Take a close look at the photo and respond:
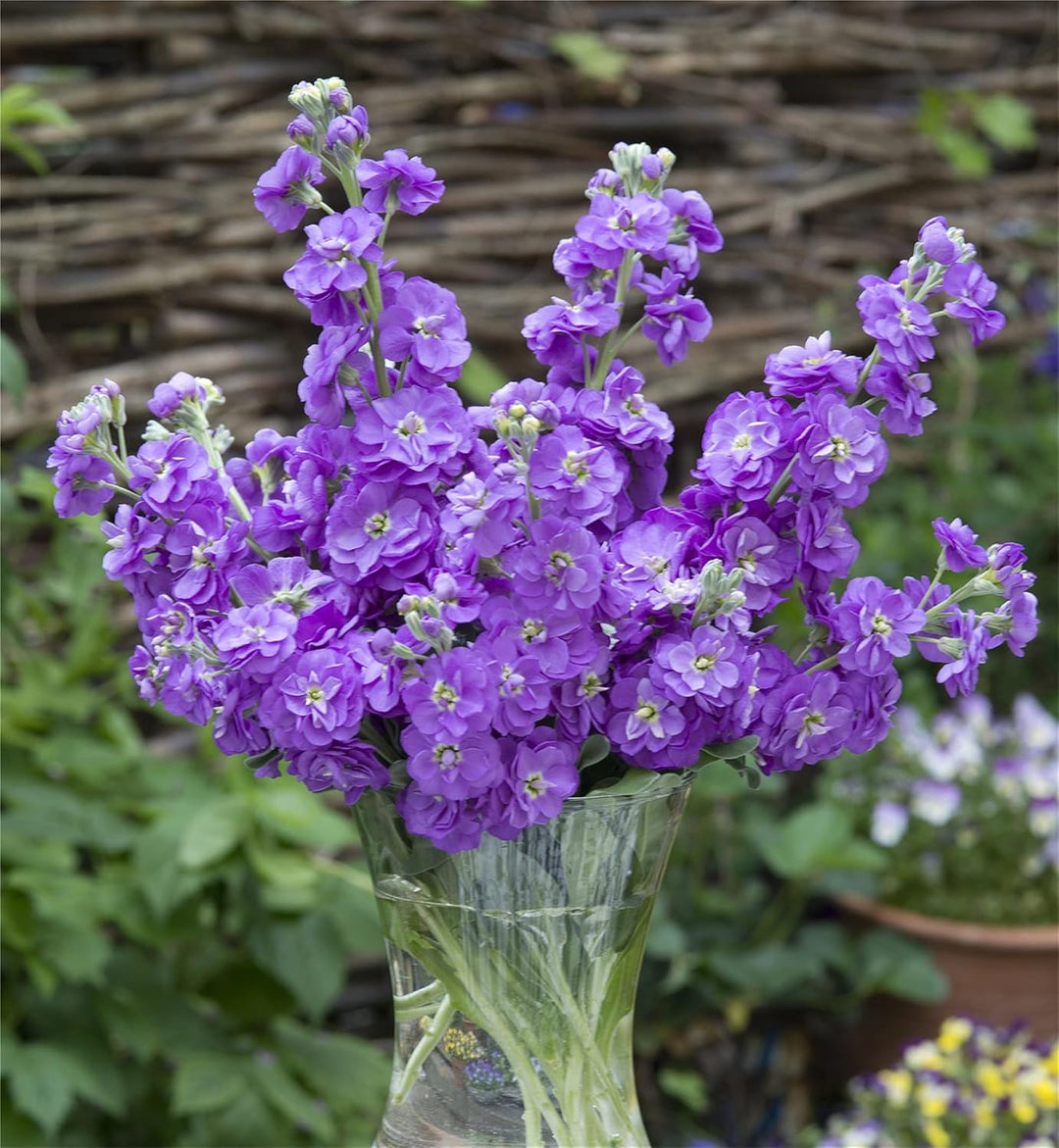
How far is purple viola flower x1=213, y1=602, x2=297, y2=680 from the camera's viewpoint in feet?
1.91

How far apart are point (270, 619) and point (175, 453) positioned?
100 mm

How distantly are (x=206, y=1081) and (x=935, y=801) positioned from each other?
104 cm

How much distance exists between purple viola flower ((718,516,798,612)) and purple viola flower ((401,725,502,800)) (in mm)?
132

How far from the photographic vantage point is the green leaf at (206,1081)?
1249 millimetres

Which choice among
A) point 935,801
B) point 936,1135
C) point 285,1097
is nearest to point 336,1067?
point 285,1097

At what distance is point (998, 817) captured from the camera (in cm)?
193

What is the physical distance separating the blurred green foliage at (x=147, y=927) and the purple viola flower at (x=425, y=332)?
60cm

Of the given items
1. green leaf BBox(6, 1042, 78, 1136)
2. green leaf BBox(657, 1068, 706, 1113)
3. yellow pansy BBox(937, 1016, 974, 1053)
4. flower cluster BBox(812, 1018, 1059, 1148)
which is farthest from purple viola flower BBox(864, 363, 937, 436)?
green leaf BBox(657, 1068, 706, 1113)

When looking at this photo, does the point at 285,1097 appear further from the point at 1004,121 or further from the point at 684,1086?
the point at 1004,121

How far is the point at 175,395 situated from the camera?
2.21ft

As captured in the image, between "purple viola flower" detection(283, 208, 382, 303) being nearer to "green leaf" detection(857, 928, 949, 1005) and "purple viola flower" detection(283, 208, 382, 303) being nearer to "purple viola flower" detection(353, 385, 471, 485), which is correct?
"purple viola flower" detection(353, 385, 471, 485)

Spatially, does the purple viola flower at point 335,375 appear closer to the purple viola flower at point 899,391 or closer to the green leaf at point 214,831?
the purple viola flower at point 899,391

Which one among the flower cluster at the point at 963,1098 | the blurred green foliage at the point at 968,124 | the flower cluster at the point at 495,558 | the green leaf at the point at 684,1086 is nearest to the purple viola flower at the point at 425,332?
the flower cluster at the point at 495,558

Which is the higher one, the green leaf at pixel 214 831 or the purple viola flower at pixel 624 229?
the purple viola flower at pixel 624 229
